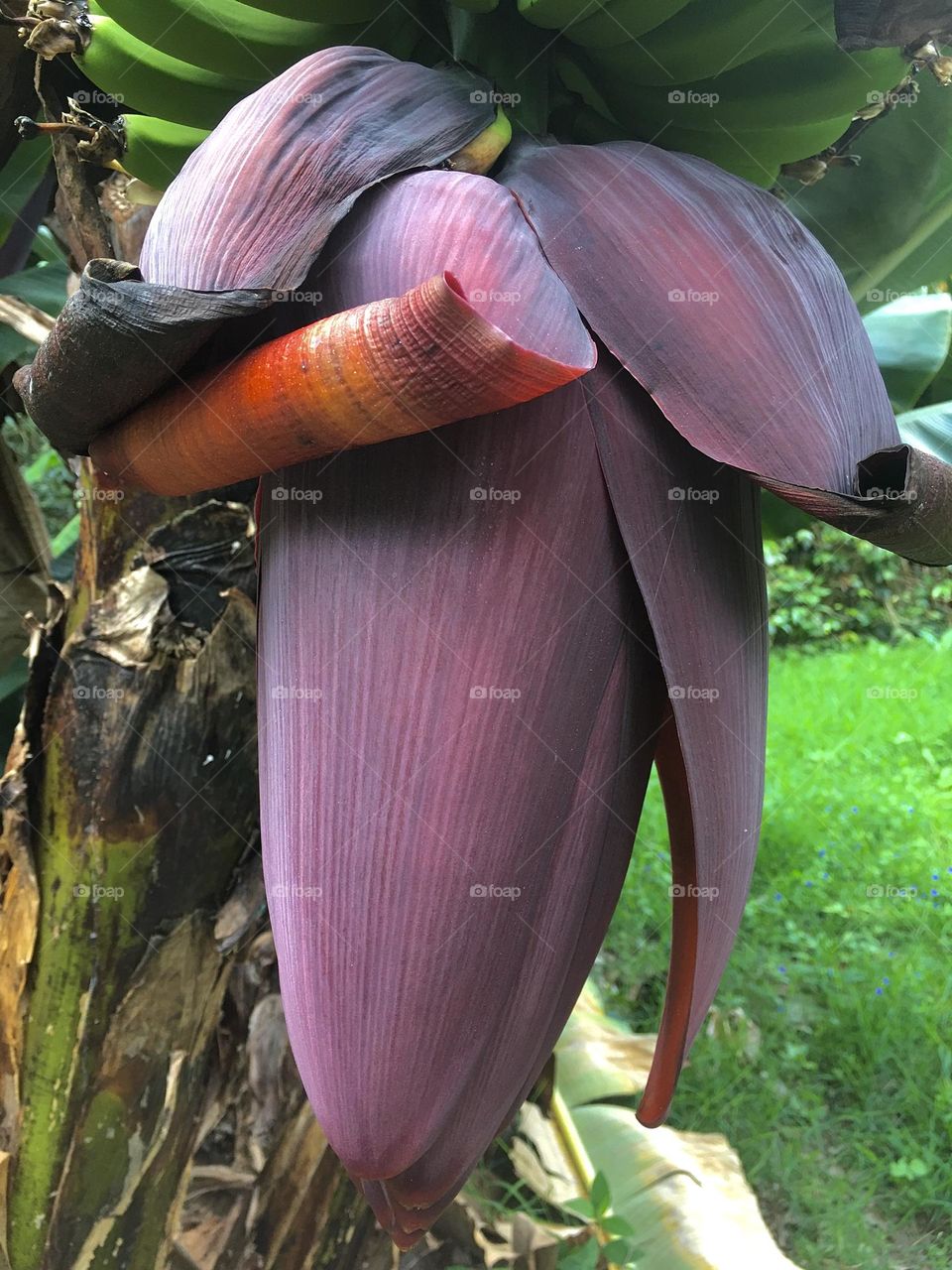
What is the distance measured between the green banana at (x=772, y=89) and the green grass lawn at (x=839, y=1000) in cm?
83

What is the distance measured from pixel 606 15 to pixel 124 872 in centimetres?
39

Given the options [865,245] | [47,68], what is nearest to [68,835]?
[47,68]

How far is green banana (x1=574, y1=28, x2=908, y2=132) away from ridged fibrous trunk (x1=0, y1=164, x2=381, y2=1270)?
243 millimetres

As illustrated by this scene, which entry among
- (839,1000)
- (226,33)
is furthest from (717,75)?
(839,1000)

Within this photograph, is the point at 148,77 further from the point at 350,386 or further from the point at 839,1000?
the point at 839,1000

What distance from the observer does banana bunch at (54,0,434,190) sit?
1.11 ft

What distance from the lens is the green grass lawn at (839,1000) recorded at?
891 mm

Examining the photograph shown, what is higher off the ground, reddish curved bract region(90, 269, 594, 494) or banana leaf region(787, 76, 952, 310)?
banana leaf region(787, 76, 952, 310)

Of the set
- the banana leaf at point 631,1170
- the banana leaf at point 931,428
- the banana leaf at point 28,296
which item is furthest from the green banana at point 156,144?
the banana leaf at point 631,1170

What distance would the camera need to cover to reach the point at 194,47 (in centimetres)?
35

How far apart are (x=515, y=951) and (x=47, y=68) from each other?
1.45 feet

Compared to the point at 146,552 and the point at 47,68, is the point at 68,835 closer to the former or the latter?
the point at 146,552

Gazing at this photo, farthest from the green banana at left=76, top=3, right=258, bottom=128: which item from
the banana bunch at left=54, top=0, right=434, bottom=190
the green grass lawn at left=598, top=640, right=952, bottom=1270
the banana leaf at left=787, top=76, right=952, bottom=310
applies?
the green grass lawn at left=598, top=640, right=952, bottom=1270

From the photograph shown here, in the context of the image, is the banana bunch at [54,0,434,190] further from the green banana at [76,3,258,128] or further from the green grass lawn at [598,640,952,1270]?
the green grass lawn at [598,640,952,1270]
